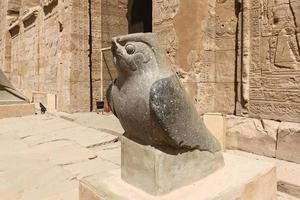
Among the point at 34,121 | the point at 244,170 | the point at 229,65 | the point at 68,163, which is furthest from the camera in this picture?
the point at 34,121

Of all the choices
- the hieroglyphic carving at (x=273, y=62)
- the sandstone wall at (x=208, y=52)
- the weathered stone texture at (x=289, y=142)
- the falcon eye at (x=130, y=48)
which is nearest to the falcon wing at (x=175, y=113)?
the falcon eye at (x=130, y=48)

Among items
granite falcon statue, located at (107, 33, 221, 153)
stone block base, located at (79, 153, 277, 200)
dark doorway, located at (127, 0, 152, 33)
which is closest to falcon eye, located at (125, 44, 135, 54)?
granite falcon statue, located at (107, 33, 221, 153)

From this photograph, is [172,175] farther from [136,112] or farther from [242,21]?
[242,21]

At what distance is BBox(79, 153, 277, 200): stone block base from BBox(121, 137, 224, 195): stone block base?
5cm

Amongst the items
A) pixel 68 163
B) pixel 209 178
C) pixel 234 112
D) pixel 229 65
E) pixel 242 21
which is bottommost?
pixel 68 163

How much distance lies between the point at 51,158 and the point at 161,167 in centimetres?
254

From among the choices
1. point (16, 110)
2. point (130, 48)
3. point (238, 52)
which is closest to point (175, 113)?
point (130, 48)

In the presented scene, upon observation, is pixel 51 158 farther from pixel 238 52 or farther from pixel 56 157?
pixel 238 52

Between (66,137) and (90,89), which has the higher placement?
(90,89)

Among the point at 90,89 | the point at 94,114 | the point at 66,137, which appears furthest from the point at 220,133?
the point at 90,89

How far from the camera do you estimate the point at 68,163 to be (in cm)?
404

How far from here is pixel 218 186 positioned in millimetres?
2314

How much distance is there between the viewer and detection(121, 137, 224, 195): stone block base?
7.16 feet

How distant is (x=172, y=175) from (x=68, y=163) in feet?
7.30
